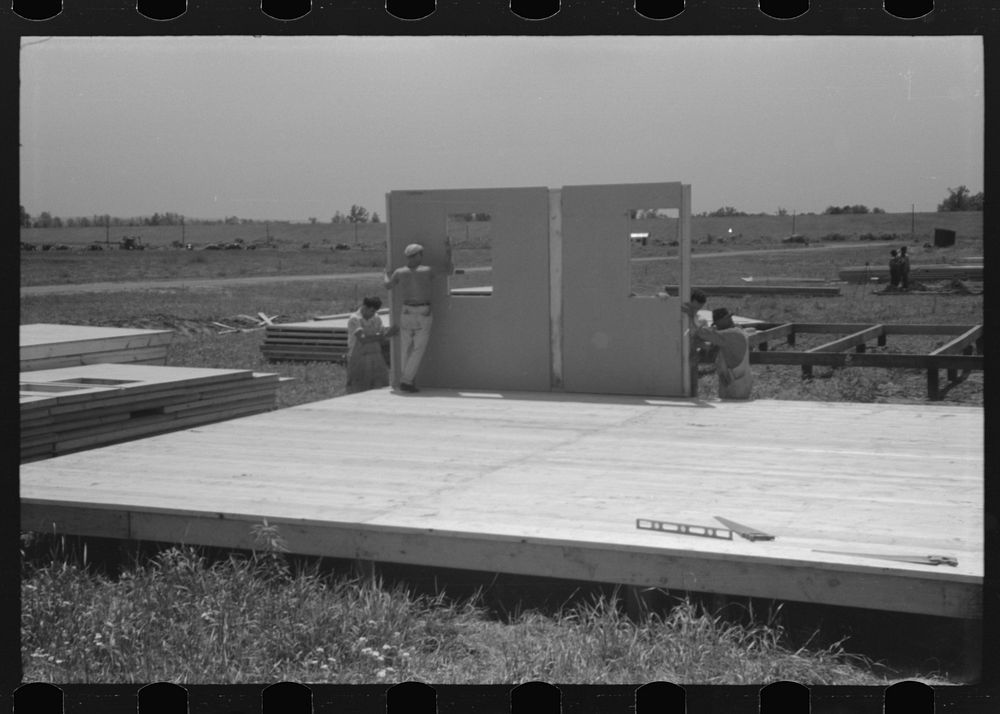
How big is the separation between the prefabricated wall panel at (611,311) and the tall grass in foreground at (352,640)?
5162mm

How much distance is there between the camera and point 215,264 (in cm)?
5478

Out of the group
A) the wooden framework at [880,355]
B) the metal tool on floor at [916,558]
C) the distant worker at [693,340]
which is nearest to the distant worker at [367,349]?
the distant worker at [693,340]

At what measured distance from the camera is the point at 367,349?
12750mm

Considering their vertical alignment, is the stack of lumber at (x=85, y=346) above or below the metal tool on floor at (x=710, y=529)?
above

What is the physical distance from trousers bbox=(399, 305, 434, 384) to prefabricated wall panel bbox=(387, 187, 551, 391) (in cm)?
29

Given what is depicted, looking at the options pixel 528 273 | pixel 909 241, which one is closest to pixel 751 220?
pixel 909 241

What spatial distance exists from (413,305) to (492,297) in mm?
770

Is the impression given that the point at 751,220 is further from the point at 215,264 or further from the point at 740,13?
the point at 740,13

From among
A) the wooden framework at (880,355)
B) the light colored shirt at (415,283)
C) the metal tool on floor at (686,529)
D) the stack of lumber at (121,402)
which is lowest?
the metal tool on floor at (686,529)

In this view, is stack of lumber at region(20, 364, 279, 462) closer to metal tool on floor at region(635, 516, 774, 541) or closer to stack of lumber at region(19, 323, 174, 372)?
stack of lumber at region(19, 323, 174, 372)

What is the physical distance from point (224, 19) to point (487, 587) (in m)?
3.50

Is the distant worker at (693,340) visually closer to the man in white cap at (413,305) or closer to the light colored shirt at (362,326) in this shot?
the man in white cap at (413,305)

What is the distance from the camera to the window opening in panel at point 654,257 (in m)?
20.0

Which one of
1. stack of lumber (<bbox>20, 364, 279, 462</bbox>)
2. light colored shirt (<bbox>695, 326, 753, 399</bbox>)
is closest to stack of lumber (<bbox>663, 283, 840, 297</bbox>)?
light colored shirt (<bbox>695, 326, 753, 399</bbox>)
